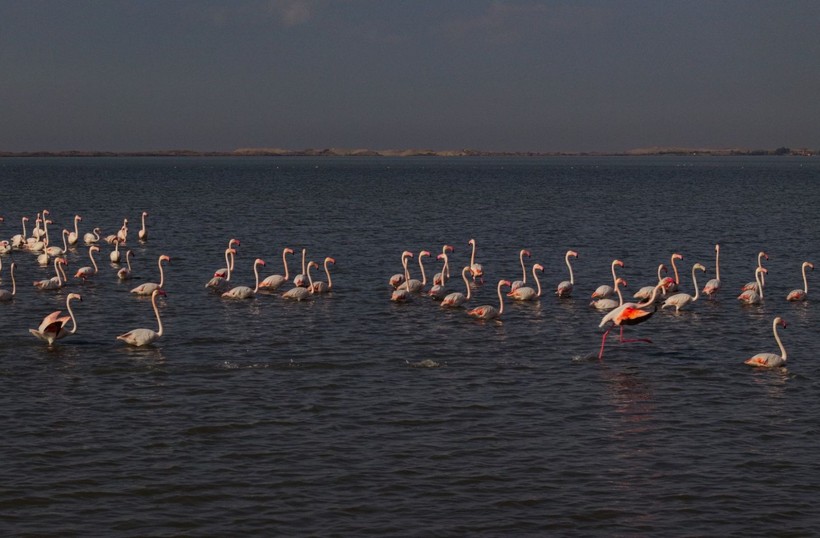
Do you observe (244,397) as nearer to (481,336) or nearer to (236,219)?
(481,336)

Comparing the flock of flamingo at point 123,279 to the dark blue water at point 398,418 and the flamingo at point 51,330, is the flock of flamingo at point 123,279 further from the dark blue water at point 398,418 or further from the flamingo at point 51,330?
the dark blue water at point 398,418

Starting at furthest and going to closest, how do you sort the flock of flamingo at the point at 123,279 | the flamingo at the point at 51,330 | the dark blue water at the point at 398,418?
the flock of flamingo at the point at 123,279 → the flamingo at the point at 51,330 → the dark blue water at the point at 398,418

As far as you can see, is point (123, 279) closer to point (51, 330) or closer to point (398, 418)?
point (51, 330)

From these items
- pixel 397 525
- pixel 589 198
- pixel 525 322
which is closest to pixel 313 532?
pixel 397 525

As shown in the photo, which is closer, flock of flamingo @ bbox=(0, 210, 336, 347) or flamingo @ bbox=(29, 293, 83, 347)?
flamingo @ bbox=(29, 293, 83, 347)

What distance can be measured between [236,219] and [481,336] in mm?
39650

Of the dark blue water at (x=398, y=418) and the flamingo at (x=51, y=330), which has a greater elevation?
the flamingo at (x=51, y=330)

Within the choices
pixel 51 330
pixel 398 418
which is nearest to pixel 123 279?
pixel 51 330

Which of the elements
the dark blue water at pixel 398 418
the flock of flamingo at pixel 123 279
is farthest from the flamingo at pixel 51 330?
the dark blue water at pixel 398 418

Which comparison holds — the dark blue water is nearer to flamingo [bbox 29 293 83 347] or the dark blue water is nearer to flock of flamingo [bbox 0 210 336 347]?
flamingo [bbox 29 293 83 347]

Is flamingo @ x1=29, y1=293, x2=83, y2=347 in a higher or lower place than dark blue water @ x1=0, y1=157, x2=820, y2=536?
higher

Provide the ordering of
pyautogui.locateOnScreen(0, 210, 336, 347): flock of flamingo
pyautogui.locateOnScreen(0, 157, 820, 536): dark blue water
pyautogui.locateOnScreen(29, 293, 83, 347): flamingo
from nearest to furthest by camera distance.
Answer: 1. pyautogui.locateOnScreen(0, 157, 820, 536): dark blue water
2. pyautogui.locateOnScreen(29, 293, 83, 347): flamingo
3. pyautogui.locateOnScreen(0, 210, 336, 347): flock of flamingo

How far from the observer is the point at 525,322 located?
2669cm

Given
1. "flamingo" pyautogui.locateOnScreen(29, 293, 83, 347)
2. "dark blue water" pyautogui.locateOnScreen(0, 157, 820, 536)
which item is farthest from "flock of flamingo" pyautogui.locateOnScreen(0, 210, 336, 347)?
"dark blue water" pyautogui.locateOnScreen(0, 157, 820, 536)
